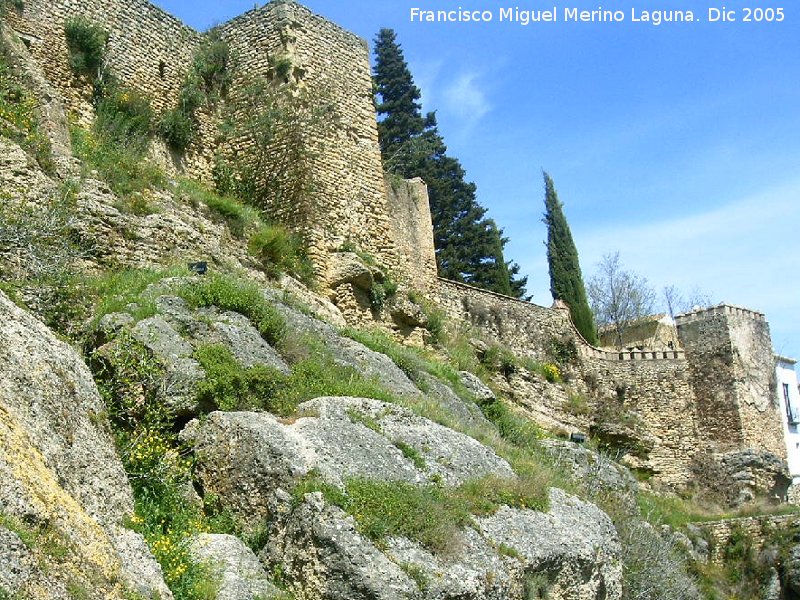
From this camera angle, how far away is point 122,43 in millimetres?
17406

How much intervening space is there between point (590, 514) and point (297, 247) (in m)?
7.70

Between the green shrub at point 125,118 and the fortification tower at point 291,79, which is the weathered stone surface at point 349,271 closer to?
the fortification tower at point 291,79

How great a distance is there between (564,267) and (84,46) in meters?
18.5

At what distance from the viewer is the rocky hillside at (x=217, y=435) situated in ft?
24.3

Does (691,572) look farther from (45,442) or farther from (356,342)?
Answer: (45,442)

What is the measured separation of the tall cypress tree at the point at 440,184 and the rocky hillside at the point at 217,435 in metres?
16.2

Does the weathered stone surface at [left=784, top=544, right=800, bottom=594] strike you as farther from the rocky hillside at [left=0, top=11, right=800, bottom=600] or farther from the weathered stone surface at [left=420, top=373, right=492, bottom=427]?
the weathered stone surface at [left=420, top=373, right=492, bottom=427]

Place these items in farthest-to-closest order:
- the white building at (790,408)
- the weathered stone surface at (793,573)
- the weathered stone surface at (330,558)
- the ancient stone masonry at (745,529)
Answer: the white building at (790,408)
the ancient stone masonry at (745,529)
the weathered stone surface at (793,573)
the weathered stone surface at (330,558)

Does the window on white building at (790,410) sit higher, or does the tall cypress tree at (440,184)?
the tall cypress tree at (440,184)

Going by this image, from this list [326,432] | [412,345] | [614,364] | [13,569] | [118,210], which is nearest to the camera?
[13,569]

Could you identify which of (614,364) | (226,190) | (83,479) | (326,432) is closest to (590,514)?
(326,432)

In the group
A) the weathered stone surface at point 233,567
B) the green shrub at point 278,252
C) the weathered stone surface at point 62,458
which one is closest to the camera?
the weathered stone surface at point 62,458

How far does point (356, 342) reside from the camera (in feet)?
46.6

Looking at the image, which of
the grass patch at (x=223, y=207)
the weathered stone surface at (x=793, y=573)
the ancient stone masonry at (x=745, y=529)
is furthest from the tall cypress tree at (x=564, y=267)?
the grass patch at (x=223, y=207)
